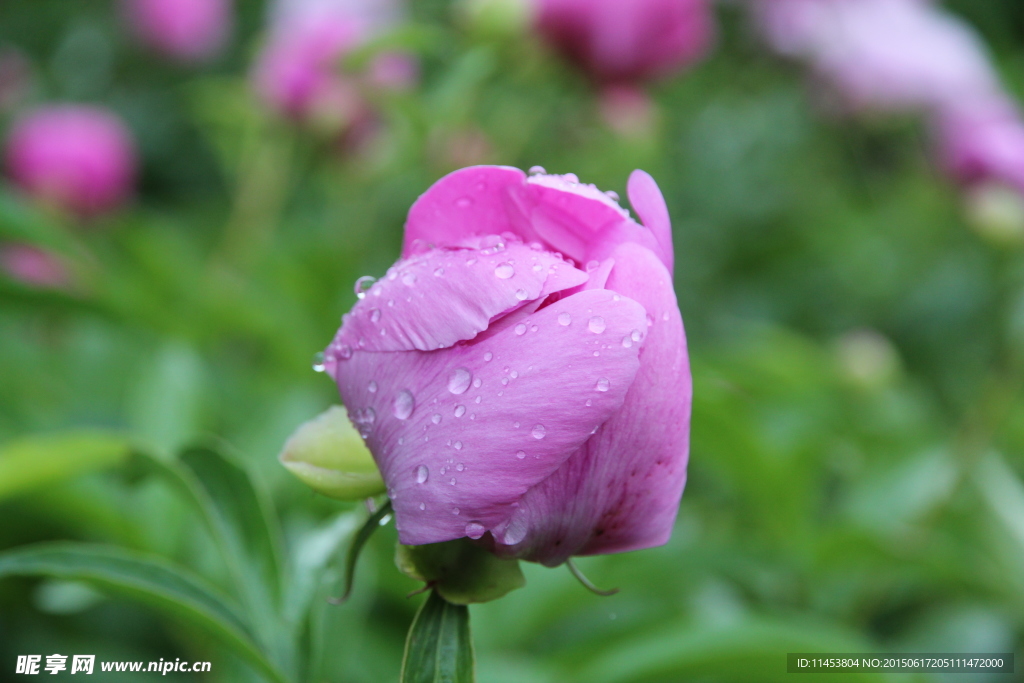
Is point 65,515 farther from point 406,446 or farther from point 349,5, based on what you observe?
point 349,5

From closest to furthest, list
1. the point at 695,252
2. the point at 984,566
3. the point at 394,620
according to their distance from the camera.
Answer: the point at 394,620 → the point at 984,566 → the point at 695,252

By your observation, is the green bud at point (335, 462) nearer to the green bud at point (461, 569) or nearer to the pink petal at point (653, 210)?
the green bud at point (461, 569)

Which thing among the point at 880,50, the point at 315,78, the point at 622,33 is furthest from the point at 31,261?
the point at 880,50

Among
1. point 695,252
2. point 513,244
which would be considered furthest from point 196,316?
point 695,252

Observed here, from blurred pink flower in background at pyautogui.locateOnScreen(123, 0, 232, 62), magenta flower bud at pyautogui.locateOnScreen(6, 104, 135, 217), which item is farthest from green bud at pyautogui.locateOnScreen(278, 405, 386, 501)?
blurred pink flower in background at pyautogui.locateOnScreen(123, 0, 232, 62)

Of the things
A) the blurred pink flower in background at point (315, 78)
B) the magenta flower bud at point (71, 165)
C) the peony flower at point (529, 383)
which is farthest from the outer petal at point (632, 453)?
the magenta flower bud at point (71, 165)

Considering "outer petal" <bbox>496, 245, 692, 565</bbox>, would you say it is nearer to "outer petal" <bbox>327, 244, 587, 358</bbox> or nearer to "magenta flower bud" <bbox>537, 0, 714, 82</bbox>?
"outer petal" <bbox>327, 244, 587, 358</bbox>

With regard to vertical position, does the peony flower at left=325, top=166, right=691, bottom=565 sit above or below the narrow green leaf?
above
